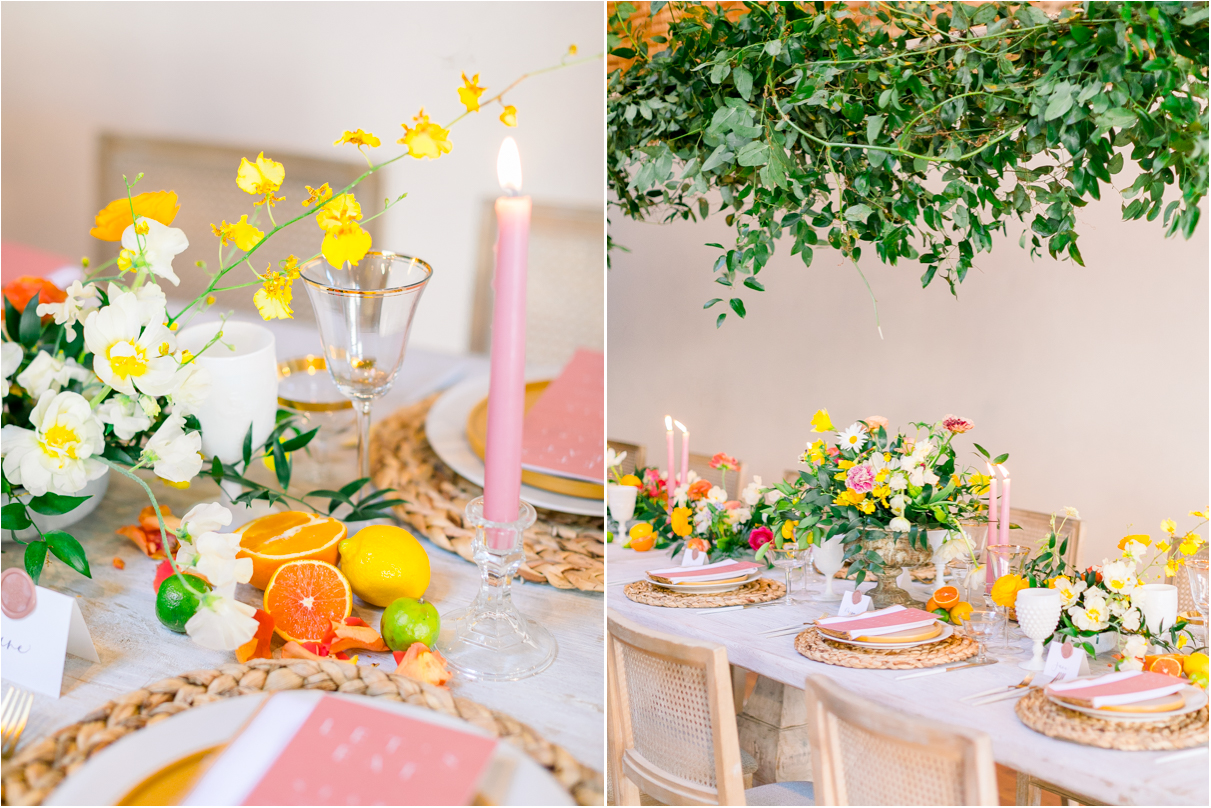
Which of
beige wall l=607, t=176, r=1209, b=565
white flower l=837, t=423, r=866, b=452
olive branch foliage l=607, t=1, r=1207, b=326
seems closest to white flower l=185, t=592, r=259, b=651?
olive branch foliage l=607, t=1, r=1207, b=326

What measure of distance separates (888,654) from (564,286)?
65.7 inches

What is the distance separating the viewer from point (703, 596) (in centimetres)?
137

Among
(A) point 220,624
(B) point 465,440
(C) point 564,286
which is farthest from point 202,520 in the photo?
(C) point 564,286

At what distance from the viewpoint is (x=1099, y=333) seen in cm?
262

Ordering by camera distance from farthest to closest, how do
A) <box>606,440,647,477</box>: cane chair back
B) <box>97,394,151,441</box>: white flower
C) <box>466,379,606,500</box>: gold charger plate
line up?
1. <box>606,440,647,477</box>: cane chair back
2. <box>466,379,606,500</box>: gold charger plate
3. <box>97,394,151,441</box>: white flower

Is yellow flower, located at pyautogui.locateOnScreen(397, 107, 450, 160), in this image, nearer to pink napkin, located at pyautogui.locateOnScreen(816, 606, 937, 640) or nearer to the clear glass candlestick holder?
the clear glass candlestick holder

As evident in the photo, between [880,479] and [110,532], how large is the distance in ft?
3.26

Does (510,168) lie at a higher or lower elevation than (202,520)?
higher

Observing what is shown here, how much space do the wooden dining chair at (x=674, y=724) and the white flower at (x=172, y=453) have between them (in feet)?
1.60

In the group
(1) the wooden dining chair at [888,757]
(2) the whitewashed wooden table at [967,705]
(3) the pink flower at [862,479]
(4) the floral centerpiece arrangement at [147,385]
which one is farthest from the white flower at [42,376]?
(3) the pink flower at [862,479]

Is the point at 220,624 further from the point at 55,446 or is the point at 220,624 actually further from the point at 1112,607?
the point at 1112,607

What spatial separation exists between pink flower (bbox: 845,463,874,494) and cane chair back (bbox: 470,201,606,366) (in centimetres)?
125

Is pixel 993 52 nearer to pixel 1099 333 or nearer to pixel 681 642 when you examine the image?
pixel 681 642

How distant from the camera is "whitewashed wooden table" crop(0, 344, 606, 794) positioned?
59 cm
